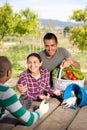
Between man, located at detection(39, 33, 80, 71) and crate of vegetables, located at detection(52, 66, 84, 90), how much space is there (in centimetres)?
34

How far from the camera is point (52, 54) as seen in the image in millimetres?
3670

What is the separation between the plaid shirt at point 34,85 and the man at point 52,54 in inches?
21.1

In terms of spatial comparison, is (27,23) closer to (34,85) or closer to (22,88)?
(34,85)

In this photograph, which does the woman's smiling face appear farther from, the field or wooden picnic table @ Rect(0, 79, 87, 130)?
the field

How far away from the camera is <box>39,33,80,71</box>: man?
358cm

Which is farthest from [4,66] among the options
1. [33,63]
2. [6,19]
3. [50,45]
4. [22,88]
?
[6,19]

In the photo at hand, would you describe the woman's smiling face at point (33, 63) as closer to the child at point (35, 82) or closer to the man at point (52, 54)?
the child at point (35, 82)

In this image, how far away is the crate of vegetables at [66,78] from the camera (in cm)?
307

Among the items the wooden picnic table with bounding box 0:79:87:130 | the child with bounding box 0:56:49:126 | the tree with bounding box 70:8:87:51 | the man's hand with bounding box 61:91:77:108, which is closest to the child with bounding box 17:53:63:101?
the man's hand with bounding box 61:91:77:108

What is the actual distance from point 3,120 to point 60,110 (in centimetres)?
55

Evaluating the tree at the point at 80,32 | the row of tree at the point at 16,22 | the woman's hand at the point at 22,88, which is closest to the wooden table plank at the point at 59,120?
the woman's hand at the point at 22,88

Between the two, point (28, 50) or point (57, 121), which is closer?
point (57, 121)

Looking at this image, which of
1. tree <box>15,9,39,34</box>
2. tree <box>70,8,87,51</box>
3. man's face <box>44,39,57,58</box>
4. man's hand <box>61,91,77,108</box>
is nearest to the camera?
man's hand <box>61,91,77,108</box>

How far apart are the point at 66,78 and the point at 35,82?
0.31 meters
